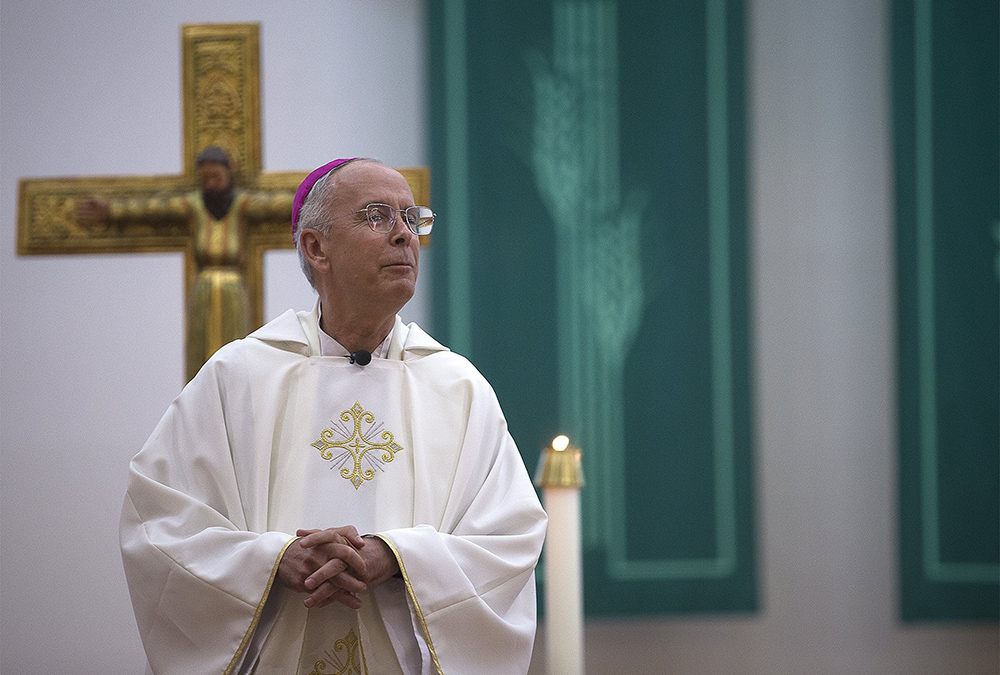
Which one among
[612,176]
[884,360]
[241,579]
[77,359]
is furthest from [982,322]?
[77,359]

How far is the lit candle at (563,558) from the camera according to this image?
3.10m

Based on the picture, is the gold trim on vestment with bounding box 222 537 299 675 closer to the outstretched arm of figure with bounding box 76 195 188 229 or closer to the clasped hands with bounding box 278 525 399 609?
the clasped hands with bounding box 278 525 399 609

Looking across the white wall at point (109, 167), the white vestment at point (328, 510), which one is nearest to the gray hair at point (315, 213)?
the white vestment at point (328, 510)

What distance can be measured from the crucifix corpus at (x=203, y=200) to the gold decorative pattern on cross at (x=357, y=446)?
5.81 ft

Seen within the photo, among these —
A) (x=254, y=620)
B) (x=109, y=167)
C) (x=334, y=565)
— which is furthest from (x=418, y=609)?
(x=109, y=167)

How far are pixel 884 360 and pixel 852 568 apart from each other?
2.86 feet

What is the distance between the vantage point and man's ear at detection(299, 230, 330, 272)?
98.8 inches

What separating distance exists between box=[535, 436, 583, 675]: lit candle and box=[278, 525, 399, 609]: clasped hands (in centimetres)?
98

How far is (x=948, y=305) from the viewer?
13.6 ft

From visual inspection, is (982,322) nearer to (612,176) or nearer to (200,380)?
(612,176)

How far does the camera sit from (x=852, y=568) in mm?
4211

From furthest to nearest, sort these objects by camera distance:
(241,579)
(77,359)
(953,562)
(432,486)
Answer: (77,359)
(953,562)
(432,486)
(241,579)

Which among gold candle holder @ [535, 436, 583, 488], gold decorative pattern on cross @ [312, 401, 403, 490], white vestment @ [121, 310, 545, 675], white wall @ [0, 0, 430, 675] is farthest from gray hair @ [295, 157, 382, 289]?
white wall @ [0, 0, 430, 675]

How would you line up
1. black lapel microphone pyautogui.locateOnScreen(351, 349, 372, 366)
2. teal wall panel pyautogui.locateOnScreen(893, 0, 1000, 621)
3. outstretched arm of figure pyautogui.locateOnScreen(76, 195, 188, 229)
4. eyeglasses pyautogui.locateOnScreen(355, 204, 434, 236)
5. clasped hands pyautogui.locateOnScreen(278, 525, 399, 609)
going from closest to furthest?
clasped hands pyautogui.locateOnScreen(278, 525, 399, 609)
eyeglasses pyautogui.locateOnScreen(355, 204, 434, 236)
black lapel microphone pyautogui.locateOnScreen(351, 349, 372, 366)
teal wall panel pyautogui.locateOnScreen(893, 0, 1000, 621)
outstretched arm of figure pyautogui.locateOnScreen(76, 195, 188, 229)
